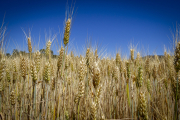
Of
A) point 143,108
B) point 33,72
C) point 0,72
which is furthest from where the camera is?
point 0,72

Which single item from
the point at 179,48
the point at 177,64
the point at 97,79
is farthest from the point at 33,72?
the point at 179,48

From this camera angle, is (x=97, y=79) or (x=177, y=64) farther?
(x=177, y=64)

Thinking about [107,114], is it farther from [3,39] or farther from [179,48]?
[3,39]

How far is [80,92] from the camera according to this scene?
1495mm

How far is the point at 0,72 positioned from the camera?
1.75 metres

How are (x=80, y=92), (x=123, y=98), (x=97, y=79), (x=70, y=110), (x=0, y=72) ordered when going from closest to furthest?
(x=97, y=79)
(x=80, y=92)
(x=0, y=72)
(x=70, y=110)
(x=123, y=98)

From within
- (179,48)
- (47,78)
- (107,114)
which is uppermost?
(179,48)

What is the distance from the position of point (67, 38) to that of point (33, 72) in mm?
760

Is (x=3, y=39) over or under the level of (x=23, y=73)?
over

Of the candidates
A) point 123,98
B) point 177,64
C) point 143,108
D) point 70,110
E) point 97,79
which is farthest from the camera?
point 123,98

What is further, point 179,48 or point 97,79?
point 179,48

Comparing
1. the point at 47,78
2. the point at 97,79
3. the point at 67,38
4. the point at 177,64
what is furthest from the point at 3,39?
the point at 177,64

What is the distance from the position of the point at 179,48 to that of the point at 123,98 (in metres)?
1.67

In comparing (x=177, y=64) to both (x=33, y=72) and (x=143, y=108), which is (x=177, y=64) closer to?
(x=143, y=108)
